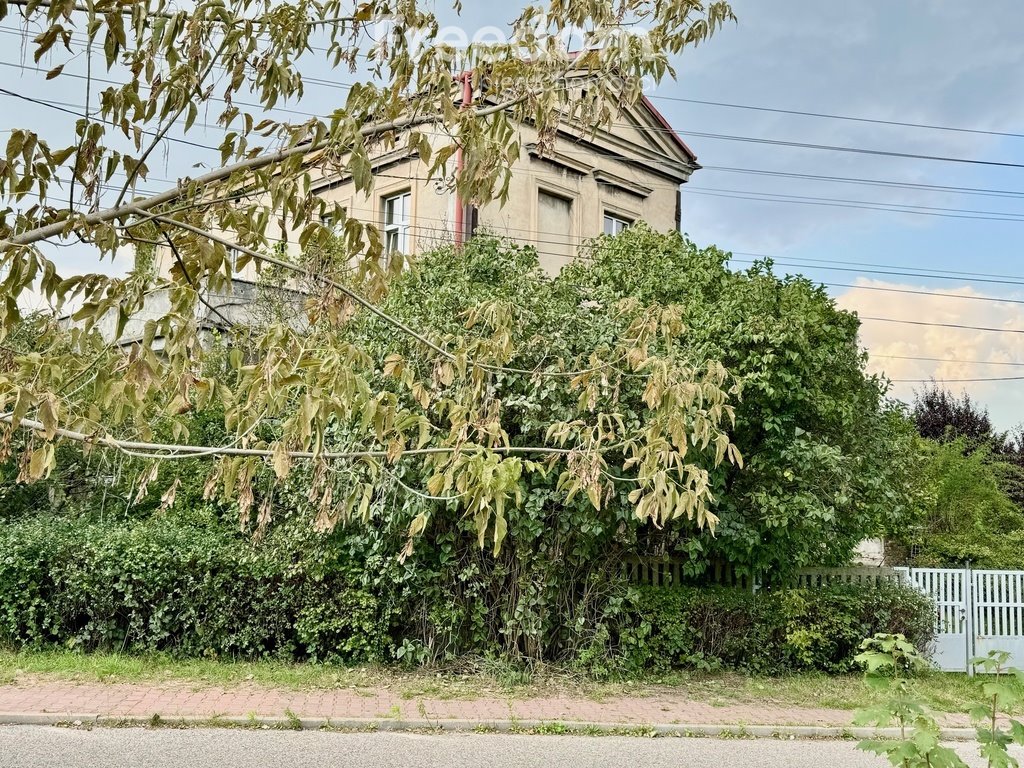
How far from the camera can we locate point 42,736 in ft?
22.2

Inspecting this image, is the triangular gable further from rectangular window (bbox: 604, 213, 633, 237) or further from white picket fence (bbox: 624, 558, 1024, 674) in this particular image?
white picket fence (bbox: 624, 558, 1024, 674)

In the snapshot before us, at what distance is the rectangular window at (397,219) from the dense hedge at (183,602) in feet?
31.0

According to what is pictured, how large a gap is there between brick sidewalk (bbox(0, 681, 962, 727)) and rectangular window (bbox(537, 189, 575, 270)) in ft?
39.9

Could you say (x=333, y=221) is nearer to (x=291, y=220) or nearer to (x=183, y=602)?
(x=291, y=220)

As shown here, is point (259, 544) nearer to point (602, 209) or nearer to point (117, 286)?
point (117, 286)

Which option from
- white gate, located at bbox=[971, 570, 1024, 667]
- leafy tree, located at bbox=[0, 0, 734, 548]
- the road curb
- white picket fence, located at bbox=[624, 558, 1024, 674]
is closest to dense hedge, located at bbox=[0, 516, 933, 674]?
white picket fence, located at bbox=[624, 558, 1024, 674]

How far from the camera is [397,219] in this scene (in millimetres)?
18062

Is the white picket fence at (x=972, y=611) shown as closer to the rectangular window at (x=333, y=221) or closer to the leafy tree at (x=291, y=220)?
the leafy tree at (x=291, y=220)

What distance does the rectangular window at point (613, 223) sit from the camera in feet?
66.8

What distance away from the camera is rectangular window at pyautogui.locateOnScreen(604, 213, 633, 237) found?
66.8 ft

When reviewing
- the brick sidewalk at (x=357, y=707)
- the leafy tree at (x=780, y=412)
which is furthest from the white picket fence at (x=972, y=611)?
the brick sidewalk at (x=357, y=707)

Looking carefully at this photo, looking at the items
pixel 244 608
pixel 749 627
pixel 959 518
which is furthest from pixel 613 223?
pixel 244 608

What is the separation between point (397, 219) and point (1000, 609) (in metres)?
13.2

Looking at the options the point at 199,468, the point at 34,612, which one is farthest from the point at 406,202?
the point at 34,612
